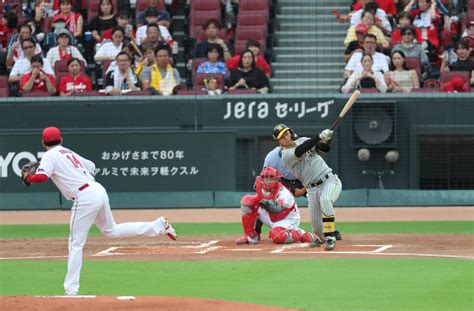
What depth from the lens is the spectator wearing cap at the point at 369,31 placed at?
21.8 m

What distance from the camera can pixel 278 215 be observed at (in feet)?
48.2

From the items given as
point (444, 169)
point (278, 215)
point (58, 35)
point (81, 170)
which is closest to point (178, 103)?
point (58, 35)

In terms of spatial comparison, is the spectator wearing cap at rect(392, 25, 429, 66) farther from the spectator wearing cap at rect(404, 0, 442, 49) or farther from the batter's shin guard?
the batter's shin guard

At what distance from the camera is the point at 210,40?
2195 cm

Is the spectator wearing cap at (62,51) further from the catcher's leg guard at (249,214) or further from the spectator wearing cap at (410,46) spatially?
the catcher's leg guard at (249,214)

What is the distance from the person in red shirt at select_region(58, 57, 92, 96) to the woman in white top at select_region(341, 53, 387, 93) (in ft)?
16.3

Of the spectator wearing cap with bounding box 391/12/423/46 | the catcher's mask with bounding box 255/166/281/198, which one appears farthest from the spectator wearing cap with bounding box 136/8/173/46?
the catcher's mask with bounding box 255/166/281/198

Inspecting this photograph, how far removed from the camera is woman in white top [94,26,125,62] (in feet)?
72.4

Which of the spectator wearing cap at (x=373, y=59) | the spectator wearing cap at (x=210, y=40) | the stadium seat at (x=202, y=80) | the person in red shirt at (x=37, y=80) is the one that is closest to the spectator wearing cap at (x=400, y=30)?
the spectator wearing cap at (x=373, y=59)

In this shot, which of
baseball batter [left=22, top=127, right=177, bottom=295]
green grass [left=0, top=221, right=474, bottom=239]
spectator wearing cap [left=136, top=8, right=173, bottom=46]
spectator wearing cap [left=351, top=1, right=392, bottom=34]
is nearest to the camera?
baseball batter [left=22, top=127, right=177, bottom=295]

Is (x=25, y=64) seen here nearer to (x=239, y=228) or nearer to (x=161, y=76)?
(x=161, y=76)

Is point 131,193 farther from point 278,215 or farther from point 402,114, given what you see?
point 278,215

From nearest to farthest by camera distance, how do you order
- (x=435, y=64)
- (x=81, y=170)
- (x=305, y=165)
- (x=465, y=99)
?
(x=81, y=170) → (x=305, y=165) → (x=465, y=99) → (x=435, y=64)

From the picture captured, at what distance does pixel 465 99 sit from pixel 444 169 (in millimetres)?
1343
